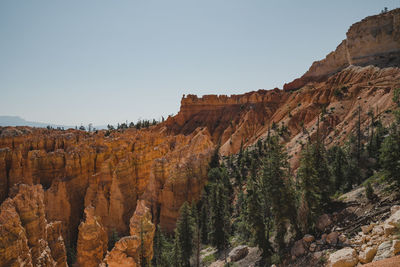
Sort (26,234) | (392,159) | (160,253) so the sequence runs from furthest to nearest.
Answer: (160,253)
(392,159)
(26,234)

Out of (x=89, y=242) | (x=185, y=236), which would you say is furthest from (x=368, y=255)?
(x=185, y=236)

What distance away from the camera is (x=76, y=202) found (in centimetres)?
3353

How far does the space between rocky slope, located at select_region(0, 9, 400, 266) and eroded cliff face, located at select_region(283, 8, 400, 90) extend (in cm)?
27

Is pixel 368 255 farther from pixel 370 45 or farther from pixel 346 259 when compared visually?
pixel 370 45

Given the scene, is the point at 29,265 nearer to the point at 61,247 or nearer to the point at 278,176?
the point at 61,247

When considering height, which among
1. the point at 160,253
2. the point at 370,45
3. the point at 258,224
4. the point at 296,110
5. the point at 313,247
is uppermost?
the point at 370,45

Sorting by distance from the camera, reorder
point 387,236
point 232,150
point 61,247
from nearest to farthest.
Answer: point 387,236 < point 61,247 < point 232,150

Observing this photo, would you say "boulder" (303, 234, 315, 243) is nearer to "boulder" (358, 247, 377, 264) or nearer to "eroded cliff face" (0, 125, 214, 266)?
"boulder" (358, 247, 377, 264)

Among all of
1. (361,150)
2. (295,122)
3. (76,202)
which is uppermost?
(295,122)

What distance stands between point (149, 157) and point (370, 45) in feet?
222

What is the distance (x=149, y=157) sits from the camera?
37406 millimetres

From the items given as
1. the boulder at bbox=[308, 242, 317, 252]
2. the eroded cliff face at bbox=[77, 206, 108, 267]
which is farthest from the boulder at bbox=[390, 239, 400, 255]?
the eroded cliff face at bbox=[77, 206, 108, 267]

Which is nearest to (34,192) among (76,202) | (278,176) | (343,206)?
(278,176)

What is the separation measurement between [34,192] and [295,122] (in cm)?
5995
